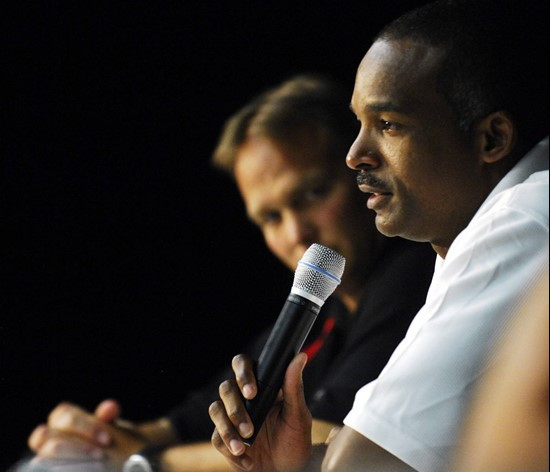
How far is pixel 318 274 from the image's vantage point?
717 mm

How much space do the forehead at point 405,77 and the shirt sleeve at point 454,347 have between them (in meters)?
0.13

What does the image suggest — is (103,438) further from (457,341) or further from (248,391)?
(457,341)

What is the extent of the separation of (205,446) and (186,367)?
0.12m

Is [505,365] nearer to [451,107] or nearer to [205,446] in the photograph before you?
[451,107]

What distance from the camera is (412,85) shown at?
30.1 inches

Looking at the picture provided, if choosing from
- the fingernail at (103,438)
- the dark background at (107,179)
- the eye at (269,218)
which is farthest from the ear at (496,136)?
the fingernail at (103,438)

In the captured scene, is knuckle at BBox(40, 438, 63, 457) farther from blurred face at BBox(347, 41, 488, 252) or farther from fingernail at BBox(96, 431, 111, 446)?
blurred face at BBox(347, 41, 488, 252)

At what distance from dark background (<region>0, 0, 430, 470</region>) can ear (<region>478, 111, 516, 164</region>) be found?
399 millimetres

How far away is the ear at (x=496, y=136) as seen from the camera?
77cm

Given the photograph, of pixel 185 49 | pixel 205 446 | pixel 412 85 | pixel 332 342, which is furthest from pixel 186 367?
pixel 412 85

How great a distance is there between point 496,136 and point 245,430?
1.10 feet

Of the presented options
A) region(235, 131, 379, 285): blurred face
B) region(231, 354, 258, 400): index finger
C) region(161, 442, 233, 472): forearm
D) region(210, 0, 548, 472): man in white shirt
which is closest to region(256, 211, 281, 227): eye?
region(235, 131, 379, 285): blurred face

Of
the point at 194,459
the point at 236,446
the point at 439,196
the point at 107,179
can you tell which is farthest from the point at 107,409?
the point at 439,196

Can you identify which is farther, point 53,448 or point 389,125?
point 53,448
